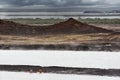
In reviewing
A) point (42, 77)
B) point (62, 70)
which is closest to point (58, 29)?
point (62, 70)

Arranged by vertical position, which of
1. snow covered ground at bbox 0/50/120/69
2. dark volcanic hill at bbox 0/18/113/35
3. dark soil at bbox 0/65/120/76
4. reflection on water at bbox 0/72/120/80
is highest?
reflection on water at bbox 0/72/120/80

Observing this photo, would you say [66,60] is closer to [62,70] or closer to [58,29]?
[62,70]

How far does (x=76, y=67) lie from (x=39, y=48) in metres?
10.2

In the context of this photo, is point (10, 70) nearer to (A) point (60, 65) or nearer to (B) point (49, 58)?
(A) point (60, 65)

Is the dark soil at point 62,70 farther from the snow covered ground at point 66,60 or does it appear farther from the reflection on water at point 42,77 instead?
the snow covered ground at point 66,60

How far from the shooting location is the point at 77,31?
39375mm

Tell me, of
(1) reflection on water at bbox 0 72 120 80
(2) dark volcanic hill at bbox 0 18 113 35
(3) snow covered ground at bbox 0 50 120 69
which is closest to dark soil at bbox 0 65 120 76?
(1) reflection on water at bbox 0 72 120 80

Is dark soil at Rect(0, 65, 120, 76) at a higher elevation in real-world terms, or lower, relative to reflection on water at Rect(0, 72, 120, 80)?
lower

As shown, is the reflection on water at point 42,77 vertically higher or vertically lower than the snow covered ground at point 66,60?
higher

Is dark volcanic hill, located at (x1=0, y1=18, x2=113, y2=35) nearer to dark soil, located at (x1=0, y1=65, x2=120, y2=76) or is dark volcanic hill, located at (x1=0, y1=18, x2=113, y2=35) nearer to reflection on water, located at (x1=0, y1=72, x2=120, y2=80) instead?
dark soil, located at (x1=0, y1=65, x2=120, y2=76)

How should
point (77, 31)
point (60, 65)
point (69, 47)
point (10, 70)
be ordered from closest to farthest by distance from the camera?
point (10, 70) < point (60, 65) < point (69, 47) < point (77, 31)

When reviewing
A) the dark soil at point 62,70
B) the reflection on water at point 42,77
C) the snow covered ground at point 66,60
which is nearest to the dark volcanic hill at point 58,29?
the snow covered ground at point 66,60

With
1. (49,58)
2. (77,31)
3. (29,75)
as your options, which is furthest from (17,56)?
(77,31)

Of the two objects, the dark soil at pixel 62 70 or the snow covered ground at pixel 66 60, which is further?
the snow covered ground at pixel 66 60
